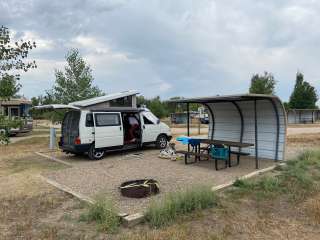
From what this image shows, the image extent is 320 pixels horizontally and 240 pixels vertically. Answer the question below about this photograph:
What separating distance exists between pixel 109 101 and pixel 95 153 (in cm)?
284

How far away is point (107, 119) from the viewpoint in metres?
11.0

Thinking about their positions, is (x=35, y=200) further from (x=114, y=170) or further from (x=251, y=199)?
(x=251, y=199)

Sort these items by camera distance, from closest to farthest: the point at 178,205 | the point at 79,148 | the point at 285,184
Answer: the point at 178,205
the point at 285,184
the point at 79,148

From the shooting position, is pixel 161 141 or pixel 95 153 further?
pixel 161 141

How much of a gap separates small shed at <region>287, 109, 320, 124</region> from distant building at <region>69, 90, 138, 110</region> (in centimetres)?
3014

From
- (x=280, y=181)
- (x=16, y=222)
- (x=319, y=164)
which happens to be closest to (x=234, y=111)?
(x=319, y=164)

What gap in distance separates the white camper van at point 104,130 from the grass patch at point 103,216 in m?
5.48

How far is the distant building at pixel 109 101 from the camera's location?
1096cm

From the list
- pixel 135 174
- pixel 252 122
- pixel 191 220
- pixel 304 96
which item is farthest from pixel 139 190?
pixel 304 96

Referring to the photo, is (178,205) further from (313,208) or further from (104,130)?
(104,130)

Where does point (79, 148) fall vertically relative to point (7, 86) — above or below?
below

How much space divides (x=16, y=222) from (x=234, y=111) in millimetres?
8506

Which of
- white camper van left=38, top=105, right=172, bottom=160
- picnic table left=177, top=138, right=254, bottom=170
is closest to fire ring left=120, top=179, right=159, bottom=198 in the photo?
picnic table left=177, top=138, right=254, bottom=170

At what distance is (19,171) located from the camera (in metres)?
8.98
